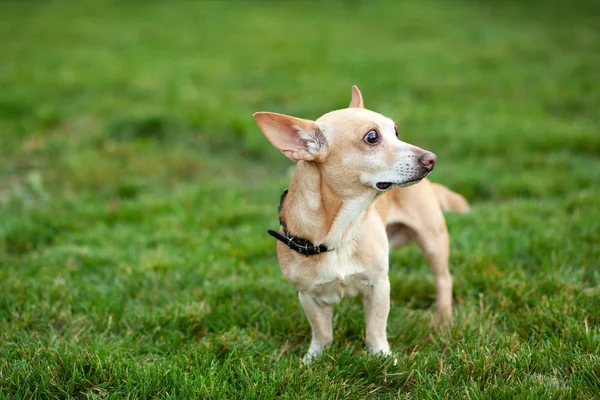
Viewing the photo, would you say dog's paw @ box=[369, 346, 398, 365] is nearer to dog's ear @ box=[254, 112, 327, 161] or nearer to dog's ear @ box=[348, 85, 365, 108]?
dog's ear @ box=[254, 112, 327, 161]

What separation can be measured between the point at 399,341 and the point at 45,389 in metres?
2.08

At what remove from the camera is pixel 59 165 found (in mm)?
7020

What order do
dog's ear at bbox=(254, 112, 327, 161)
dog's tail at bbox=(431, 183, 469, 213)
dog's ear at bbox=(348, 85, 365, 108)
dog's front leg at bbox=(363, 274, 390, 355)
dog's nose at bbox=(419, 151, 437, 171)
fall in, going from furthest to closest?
dog's tail at bbox=(431, 183, 469, 213)
dog's ear at bbox=(348, 85, 365, 108)
dog's front leg at bbox=(363, 274, 390, 355)
dog's ear at bbox=(254, 112, 327, 161)
dog's nose at bbox=(419, 151, 437, 171)

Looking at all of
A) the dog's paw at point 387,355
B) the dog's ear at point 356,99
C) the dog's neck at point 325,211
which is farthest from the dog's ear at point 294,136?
the dog's paw at point 387,355

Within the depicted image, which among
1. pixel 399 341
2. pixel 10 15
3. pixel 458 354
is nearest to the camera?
pixel 458 354

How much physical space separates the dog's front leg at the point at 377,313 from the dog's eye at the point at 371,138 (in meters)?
0.83

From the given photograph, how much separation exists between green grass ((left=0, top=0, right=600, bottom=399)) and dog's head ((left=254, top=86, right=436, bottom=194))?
1.06 metres

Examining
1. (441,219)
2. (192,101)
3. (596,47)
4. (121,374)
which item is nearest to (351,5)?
(596,47)

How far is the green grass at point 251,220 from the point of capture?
129 inches

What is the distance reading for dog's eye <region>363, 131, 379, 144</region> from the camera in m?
3.29

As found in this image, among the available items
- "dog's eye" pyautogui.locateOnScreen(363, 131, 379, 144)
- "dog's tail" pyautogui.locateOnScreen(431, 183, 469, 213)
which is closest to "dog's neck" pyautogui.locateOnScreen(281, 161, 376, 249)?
"dog's eye" pyautogui.locateOnScreen(363, 131, 379, 144)

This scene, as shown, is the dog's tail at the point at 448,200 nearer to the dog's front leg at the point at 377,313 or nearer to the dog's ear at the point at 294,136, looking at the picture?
the dog's front leg at the point at 377,313

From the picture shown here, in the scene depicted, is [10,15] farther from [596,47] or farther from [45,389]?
[45,389]

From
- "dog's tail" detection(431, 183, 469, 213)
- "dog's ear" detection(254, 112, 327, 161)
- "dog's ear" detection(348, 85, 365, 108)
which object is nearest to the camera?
"dog's ear" detection(254, 112, 327, 161)
